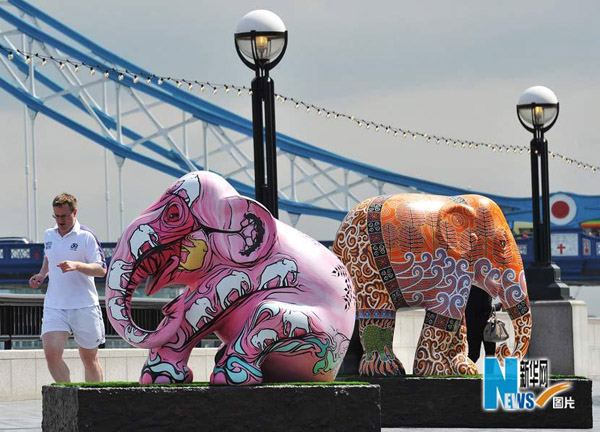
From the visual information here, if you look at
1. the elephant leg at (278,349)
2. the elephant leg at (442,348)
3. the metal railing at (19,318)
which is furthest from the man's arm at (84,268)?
the metal railing at (19,318)

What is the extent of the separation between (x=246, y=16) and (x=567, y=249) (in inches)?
1392

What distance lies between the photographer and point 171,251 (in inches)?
276

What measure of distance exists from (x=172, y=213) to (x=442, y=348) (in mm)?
2592

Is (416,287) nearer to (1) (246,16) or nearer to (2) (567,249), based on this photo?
(1) (246,16)

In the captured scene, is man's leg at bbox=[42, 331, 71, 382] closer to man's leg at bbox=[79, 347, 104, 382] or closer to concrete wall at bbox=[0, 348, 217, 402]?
man's leg at bbox=[79, 347, 104, 382]

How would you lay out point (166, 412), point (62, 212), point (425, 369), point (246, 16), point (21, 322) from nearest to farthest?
point (166, 412) → point (62, 212) → point (425, 369) → point (246, 16) → point (21, 322)

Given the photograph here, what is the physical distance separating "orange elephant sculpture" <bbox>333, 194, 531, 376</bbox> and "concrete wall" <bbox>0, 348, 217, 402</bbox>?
11.6 feet

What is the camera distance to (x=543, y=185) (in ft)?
52.0

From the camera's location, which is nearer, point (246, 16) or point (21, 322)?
point (246, 16)

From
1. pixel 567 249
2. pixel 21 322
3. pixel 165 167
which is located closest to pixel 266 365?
pixel 21 322

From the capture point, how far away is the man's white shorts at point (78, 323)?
27.4 feet

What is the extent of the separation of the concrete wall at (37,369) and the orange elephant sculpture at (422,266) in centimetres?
353

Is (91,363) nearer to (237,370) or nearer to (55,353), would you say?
(55,353)

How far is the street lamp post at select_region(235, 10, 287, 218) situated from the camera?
32.8 ft
